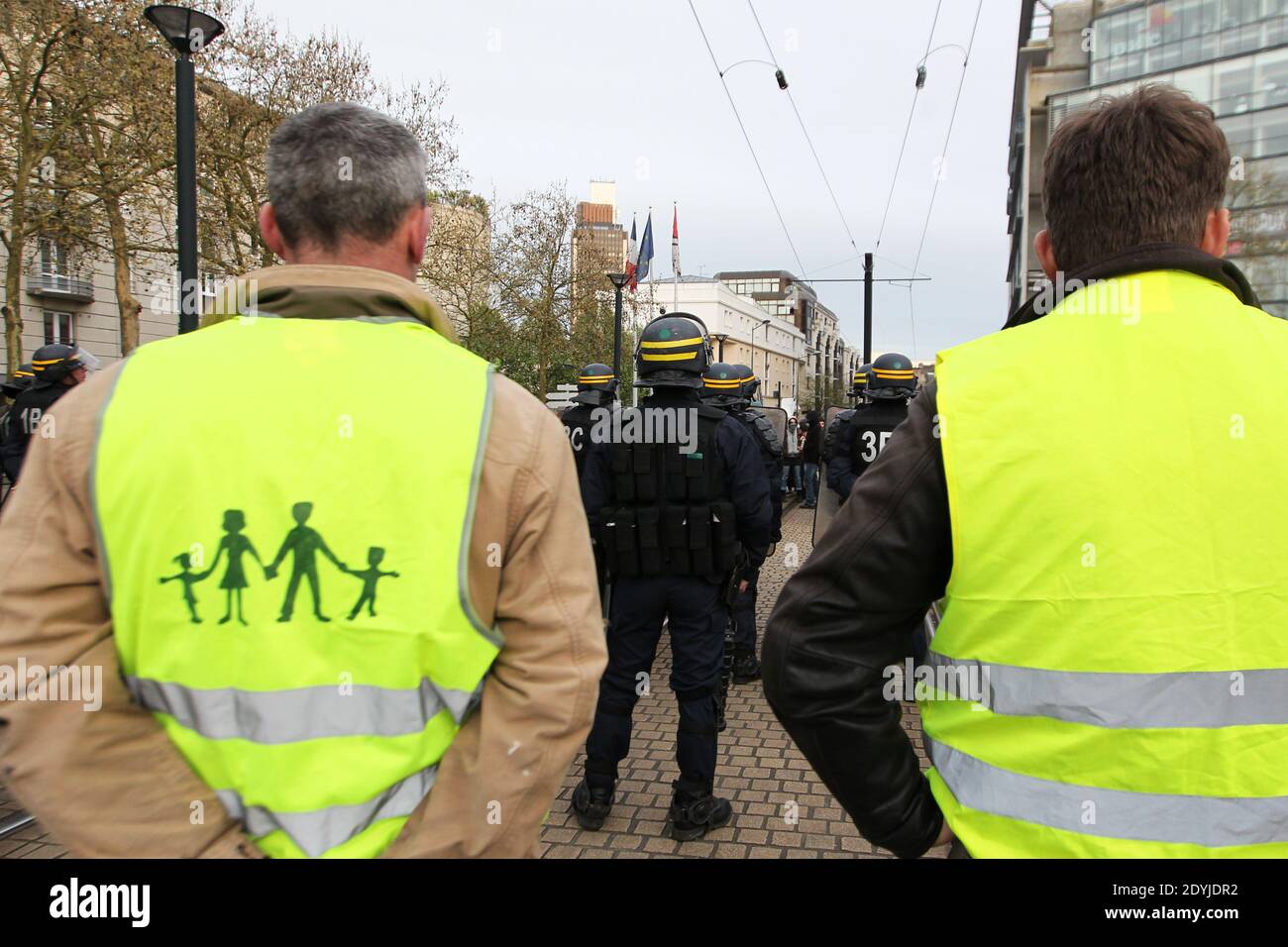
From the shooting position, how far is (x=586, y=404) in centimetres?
765

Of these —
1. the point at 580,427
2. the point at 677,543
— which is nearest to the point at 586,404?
the point at 580,427

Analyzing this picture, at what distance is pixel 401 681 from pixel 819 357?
142m

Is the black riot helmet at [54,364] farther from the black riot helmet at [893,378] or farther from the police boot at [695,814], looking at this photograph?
the black riot helmet at [893,378]

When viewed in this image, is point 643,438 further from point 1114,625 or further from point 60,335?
point 60,335

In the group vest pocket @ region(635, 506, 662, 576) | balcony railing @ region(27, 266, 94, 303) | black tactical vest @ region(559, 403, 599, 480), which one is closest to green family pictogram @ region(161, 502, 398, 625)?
vest pocket @ region(635, 506, 662, 576)

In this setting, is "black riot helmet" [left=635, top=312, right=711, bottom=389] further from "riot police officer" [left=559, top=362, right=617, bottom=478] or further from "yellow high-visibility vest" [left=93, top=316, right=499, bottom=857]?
"yellow high-visibility vest" [left=93, top=316, right=499, bottom=857]

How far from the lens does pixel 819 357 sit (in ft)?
457

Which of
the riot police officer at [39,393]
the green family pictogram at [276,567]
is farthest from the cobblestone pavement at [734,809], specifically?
the riot police officer at [39,393]

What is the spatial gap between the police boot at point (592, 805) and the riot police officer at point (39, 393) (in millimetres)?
5240

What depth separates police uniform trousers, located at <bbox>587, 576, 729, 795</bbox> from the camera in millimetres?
4523

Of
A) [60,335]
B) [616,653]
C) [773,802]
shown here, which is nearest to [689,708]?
[616,653]

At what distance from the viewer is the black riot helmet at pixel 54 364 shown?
6.93 metres

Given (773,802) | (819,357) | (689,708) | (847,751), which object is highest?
(819,357)

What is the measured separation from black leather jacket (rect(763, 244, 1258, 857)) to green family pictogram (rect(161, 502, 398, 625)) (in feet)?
2.40
